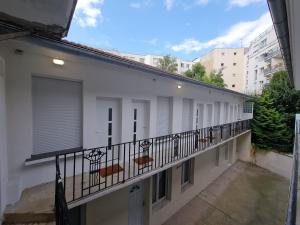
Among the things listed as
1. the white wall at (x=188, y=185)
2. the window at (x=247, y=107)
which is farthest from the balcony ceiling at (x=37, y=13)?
the window at (x=247, y=107)

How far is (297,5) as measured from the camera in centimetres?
173

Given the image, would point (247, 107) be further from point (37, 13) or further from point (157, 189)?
point (37, 13)

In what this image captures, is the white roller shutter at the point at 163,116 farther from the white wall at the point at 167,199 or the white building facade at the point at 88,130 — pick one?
the white wall at the point at 167,199

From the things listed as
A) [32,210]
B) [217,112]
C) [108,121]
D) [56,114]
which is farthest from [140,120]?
[217,112]

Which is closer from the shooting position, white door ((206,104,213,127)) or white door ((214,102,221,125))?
white door ((206,104,213,127))

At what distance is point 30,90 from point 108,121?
2300 mm

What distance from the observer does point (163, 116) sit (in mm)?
7402

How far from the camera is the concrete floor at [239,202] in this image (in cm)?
799

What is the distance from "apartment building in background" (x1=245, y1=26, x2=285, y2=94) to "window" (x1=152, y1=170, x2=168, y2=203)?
24.5 meters

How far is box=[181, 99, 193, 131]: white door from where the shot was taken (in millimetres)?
8566

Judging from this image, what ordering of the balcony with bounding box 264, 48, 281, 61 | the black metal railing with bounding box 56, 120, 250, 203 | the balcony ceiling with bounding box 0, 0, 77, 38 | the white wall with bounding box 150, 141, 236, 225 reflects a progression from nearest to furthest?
the balcony ceiling with bounding box 0, 0, 77, 38 < the black metal railing with bounding box 56, 120, 250, 203 < the white wall with bounding box 150, 141, 236, 225 < the balcony with bounding box 264, 48, 281, 61

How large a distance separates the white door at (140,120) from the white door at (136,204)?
1.86 meters

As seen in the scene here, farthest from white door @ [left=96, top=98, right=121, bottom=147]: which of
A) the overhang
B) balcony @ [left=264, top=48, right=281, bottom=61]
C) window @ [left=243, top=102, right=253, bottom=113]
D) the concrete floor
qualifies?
balcony @ [left=264, top=48, right=281, bottom=61]

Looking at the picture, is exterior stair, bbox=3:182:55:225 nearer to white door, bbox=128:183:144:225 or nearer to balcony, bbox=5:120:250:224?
balcony, bbox=5:120:250:224
